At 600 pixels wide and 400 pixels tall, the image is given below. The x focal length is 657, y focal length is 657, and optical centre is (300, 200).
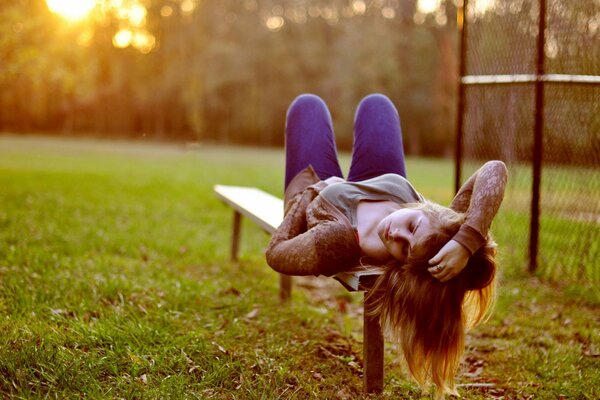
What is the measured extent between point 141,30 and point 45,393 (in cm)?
4860

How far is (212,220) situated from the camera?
32.1 feet

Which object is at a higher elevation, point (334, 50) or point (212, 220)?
point (334, 50)

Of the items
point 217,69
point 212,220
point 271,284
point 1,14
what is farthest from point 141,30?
point 271,284

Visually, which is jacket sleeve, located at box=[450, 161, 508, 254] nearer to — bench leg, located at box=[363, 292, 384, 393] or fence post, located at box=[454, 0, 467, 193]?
bench leg, located at box=[363, 292, 384, 393]

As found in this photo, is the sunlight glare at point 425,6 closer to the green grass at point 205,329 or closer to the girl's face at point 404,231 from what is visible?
the green grass at point 205,329

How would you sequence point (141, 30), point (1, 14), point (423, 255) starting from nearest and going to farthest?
point (423, 255) < point (1, 14) < point (141, 30)

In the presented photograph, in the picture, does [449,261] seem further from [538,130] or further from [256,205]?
[538,130]

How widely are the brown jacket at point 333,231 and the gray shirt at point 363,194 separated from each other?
0.05m

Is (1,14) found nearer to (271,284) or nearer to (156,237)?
(156,237)

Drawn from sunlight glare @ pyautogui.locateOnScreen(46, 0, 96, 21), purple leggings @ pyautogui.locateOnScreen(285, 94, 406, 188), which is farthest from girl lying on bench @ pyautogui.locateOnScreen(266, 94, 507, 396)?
sunlight glare @ pyautogui.locateOnScreen(46, 0, 96, 21)

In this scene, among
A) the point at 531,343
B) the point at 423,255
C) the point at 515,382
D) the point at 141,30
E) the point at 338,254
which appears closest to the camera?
the point at 423,255

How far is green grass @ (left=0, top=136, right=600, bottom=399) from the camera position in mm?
3568

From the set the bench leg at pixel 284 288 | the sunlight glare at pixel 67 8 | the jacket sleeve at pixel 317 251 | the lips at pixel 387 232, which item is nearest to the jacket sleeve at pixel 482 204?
the lips at pixel 387 232

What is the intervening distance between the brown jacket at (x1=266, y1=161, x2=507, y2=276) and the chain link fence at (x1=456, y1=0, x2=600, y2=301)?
320 cm
